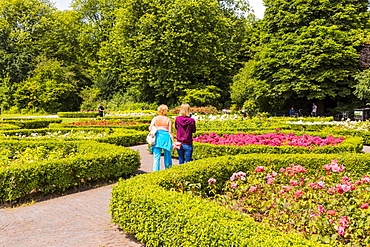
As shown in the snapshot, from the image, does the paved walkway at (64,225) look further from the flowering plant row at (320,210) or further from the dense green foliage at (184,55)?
the dense green foliage at (184,55)

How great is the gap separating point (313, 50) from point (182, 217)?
885 inches

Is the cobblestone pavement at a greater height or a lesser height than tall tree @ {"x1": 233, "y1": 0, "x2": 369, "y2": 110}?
lesser

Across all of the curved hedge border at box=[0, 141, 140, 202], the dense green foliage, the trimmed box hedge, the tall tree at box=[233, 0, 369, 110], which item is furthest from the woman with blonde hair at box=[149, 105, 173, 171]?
the tall tree at box=[233, 0, 369, 110]

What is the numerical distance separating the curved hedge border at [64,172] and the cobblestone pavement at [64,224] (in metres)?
0.31

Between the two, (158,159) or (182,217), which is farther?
(158,159)

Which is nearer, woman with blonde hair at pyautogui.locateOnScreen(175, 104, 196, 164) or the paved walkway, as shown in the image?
the paved walkway

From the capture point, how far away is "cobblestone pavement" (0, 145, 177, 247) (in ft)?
13.2

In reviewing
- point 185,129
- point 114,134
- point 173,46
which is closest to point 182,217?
point 185,129

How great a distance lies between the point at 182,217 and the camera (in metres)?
3.21

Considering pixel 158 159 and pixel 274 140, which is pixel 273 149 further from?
pixel 158 159

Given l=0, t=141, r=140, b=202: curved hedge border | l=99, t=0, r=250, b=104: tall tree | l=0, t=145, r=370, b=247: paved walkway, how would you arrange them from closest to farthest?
l=0, t=145, r=370, b=247: paved walkway
l=0, t=141, r=140, b=202: curved hedge border
l=99, t=0, r=250, b=104: tall tree

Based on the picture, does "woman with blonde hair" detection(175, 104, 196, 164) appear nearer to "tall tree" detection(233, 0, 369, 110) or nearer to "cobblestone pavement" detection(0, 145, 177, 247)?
"cobblestone pavement" detection(0, 145, 177, 247)

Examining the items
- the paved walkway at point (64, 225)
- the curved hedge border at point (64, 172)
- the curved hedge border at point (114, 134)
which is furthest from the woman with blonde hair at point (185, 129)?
the curved hedge border at point (114, 134)

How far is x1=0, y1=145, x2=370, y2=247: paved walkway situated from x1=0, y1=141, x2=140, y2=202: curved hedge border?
1.04 ft
